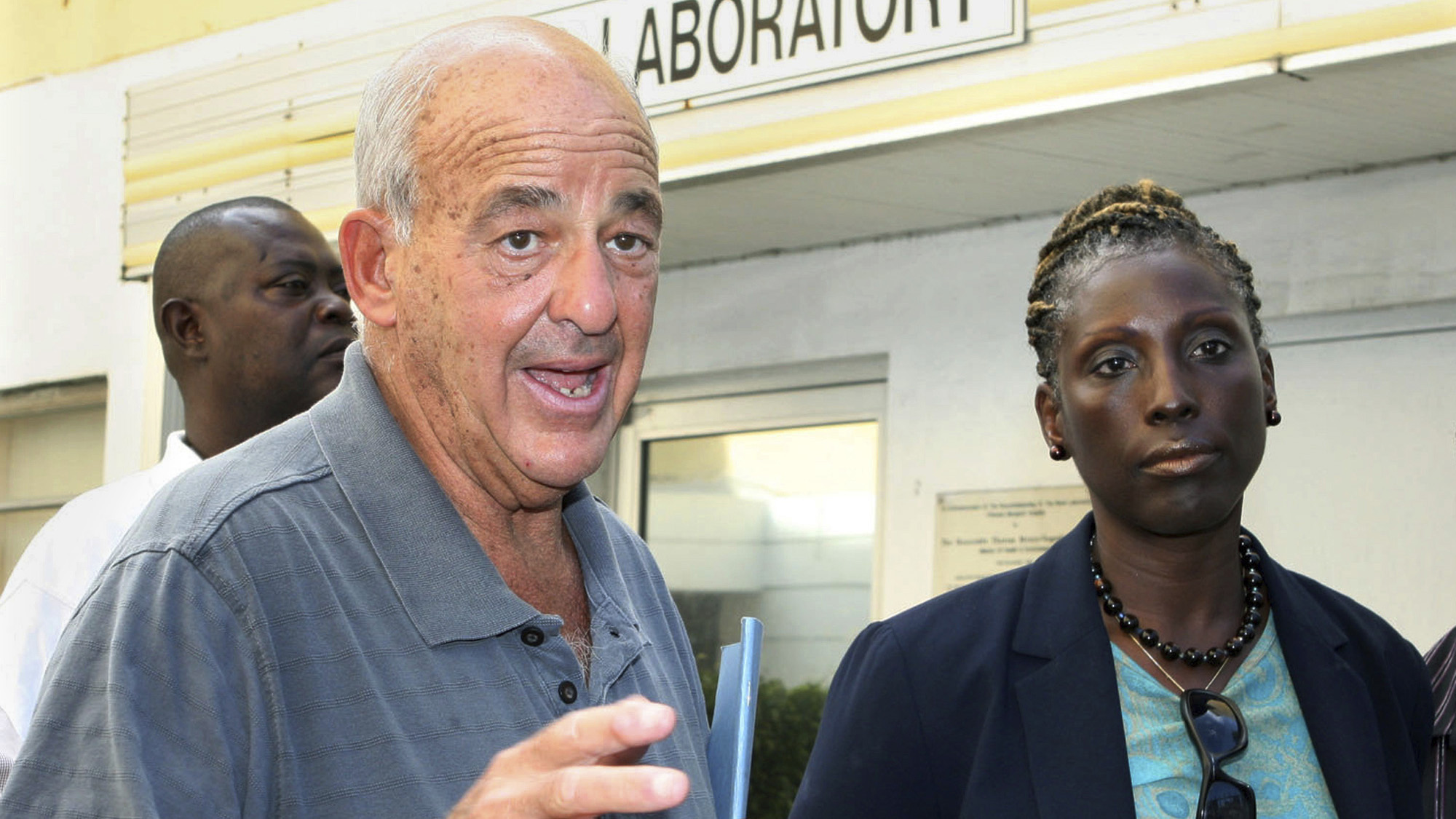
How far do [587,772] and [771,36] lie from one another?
12.2 feet

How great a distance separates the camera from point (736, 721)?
65.4 inches

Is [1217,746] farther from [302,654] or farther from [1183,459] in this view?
[302,654]

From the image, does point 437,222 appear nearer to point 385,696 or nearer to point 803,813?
point 385,696

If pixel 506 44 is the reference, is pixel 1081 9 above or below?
above

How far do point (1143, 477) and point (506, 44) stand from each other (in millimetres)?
1233

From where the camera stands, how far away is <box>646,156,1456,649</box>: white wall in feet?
14.6

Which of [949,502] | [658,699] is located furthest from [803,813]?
[949,502]

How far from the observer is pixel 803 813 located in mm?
2502

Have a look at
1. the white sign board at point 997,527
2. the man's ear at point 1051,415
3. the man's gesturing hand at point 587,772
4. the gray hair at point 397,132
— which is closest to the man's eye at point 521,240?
the gray hair at point 397,132

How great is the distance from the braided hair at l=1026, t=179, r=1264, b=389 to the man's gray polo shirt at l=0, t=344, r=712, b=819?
1197 millimetres

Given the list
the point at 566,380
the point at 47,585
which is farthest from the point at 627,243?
the point at 47,585

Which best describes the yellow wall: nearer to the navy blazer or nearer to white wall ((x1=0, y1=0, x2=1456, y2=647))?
white wall ((x1=0, y1=0, x2=1456, y2=647))

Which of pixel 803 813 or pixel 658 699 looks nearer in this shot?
pixel 658 699

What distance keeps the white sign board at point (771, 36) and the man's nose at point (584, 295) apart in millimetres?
2770
